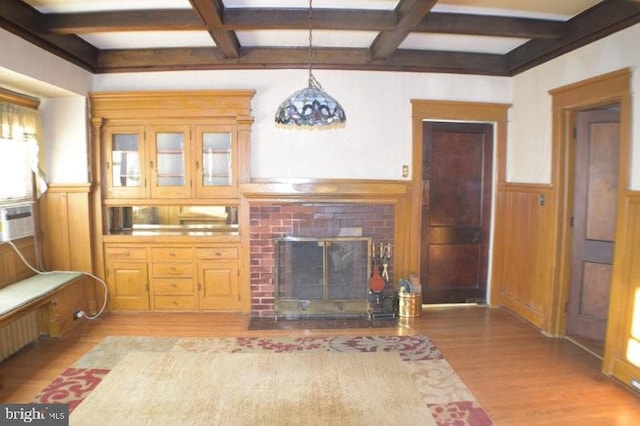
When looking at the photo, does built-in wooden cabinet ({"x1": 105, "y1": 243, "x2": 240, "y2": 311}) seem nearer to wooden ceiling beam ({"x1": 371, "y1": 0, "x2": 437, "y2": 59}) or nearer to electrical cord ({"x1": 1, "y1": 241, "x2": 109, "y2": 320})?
electrical cord ({"x1": 1, "y1": 241, "x2": 109, "y2": 320})

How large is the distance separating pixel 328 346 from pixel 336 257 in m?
0.93

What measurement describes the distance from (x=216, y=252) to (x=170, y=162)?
3.40 ft

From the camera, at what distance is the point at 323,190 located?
12.3ft

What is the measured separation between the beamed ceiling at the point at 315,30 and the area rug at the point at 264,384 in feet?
8.40

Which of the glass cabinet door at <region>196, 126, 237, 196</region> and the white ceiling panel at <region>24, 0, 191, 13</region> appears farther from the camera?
the glass cabinet door at <region>196, 126, 237, 196</region>

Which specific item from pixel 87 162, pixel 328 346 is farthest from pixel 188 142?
pixel 328 346

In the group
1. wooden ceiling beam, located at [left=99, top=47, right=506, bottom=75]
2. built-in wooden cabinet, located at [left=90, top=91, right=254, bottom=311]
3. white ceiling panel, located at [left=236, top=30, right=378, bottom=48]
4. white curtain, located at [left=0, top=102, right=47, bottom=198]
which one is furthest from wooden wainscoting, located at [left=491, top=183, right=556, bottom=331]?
white curtain, located at [left=0, top=102, right=47, bottom=198]

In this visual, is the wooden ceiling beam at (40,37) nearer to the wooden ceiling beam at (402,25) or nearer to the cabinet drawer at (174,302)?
the cabinet drawer at (174,302)

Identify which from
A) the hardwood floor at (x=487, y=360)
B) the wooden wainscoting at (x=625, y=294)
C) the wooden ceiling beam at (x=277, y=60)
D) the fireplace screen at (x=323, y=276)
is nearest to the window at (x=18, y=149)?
the wooden ceiling beam at (x=277, y=60)

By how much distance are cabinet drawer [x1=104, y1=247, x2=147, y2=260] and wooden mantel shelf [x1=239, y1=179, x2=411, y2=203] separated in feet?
4.04

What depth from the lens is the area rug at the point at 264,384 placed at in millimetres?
2336

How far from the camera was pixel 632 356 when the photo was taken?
104 inches

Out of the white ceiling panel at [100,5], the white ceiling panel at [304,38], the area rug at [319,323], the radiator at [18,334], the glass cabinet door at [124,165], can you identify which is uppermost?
the white ceiling panel at [304,38]

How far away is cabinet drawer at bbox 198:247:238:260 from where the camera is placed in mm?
3930
